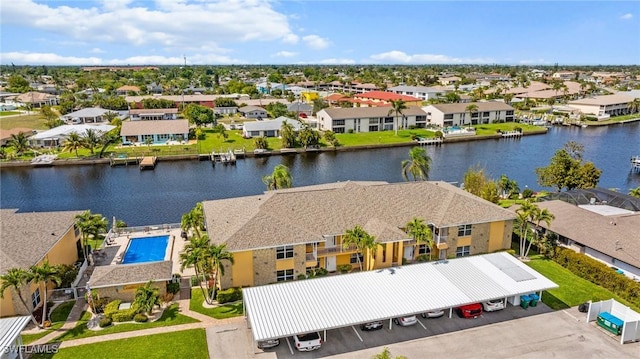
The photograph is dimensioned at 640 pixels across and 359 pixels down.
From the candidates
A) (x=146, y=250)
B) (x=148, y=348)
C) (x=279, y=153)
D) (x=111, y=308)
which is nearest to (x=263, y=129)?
(x=279, y=153)

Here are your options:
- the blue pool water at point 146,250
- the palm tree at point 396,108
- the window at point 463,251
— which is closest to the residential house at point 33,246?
the blue pool water at point 146,250

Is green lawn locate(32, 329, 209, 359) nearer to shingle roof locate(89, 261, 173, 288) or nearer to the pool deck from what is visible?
shingle roof locate(89, 261, 173, 288)

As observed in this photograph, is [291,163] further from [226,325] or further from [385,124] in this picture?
[226,325]

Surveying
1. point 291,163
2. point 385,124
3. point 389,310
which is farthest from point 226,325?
point 385,124

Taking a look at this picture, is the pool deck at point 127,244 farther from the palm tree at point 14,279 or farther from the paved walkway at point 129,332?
the palm tree at point 14,279

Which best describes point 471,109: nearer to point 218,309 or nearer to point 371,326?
point 371,326

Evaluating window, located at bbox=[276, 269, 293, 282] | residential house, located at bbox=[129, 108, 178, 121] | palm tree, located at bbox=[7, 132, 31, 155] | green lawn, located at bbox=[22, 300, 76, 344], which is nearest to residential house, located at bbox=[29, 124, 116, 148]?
palm tree, located at bbox=[7, 132, 31, 155]
